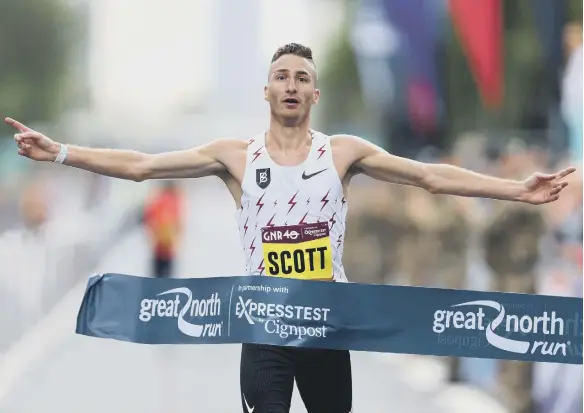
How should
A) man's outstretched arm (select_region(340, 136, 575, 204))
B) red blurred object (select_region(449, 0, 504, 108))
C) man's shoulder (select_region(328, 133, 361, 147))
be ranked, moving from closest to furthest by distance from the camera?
man's outstretched arm (select_region(340, 136, 575, 204)), man's shoulder (select_region(328, 133, 361, 147)), red blurred object (select_region(449, 0, 504, 108))

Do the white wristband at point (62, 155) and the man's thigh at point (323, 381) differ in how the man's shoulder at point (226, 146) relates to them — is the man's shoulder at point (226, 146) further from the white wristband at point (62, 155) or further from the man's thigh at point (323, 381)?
the man's thigh at point (323, 381)

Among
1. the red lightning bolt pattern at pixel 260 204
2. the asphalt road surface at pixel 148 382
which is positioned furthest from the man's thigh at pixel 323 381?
the asphalt road surface at pixel 148 382

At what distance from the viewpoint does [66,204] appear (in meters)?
48.5

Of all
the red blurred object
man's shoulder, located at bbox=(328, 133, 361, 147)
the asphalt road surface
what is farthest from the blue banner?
the red blurred object

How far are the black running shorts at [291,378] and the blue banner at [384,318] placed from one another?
84 mm

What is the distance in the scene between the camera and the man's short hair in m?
6.80

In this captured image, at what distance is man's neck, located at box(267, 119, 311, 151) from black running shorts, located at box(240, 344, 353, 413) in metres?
0.96

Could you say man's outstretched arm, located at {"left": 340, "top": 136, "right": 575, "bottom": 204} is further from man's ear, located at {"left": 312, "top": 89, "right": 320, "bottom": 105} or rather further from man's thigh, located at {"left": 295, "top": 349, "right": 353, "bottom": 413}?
man's thigh, located at {"left": 295, "top": 349, "right": 353, "bottom": 413}

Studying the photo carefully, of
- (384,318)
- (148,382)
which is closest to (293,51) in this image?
(384,318)

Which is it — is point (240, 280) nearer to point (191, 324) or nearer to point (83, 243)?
point (191, 324)

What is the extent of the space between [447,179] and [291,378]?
1201 mm

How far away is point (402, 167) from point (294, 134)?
1.77ft

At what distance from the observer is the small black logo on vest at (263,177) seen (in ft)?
22.1

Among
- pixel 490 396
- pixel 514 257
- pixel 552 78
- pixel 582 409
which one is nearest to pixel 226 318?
pixel 582 409
